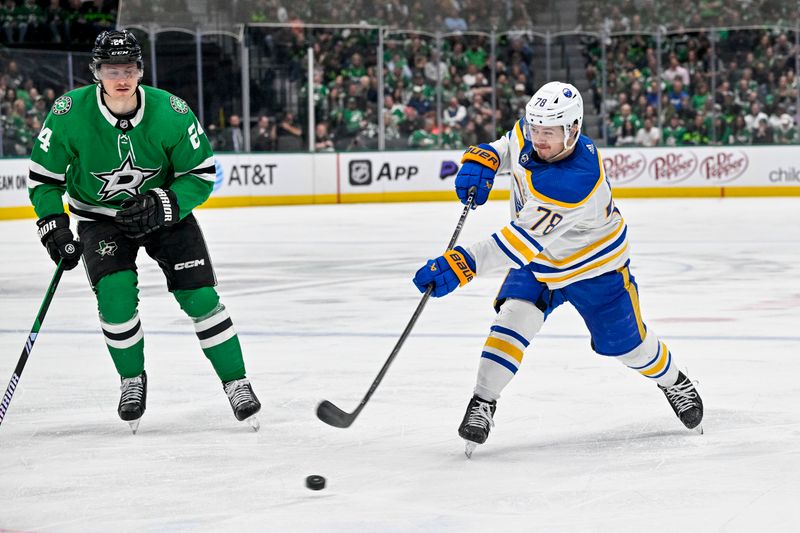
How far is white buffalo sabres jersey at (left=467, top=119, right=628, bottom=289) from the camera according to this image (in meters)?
3.16

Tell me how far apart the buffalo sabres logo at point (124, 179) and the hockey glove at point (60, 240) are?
0.46 ft

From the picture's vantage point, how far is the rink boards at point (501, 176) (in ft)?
48.7

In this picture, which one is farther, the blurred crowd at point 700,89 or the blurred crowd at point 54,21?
the blurred crowd at point 700,89

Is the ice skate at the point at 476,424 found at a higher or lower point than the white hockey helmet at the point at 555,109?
lower

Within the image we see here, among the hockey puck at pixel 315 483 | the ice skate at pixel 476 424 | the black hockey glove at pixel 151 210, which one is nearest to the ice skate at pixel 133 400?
the black hockey glove at pixel 151 210

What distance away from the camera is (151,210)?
345cm

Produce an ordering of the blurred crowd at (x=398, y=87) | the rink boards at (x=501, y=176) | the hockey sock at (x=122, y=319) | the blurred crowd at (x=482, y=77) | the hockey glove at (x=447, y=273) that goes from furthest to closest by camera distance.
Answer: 1. the blurred crowd at (x=398, y=87)
2. the blurred crowd at (x=482, y=77)
3. the rink boards at (x=501, y=176)
4. the hockey sock at (x=122, y=319)
5. the hockey glove at (x=447, y=273)

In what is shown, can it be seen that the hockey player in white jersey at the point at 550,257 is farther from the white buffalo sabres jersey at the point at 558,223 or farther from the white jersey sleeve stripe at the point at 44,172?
the white jersey sleeve stripe at the point at 44,172

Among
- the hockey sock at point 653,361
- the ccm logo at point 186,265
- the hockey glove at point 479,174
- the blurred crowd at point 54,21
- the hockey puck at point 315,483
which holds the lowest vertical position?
the hockey puck at point 315,483

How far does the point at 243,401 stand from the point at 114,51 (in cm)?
105

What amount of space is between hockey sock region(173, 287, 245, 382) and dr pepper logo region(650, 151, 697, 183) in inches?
487

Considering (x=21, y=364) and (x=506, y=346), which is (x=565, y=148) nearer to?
(x=506, y=346)

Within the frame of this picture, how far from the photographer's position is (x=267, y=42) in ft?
49.2

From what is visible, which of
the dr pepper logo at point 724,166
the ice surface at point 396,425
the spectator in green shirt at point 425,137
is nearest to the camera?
the ice surface at point 396,425
